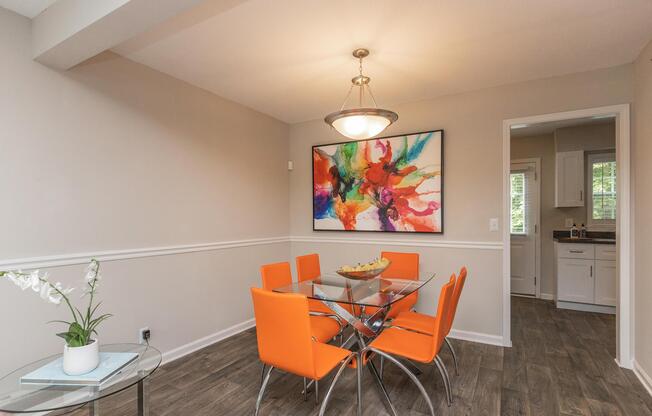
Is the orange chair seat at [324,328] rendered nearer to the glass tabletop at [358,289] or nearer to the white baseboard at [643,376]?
the glass tabletop at [358,289]

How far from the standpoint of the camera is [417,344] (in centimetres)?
210

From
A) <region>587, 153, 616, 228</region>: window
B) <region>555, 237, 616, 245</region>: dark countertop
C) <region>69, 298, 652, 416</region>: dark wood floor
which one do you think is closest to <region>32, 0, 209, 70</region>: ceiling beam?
<region>69, 298, 652, 416</region>: dark wood floor

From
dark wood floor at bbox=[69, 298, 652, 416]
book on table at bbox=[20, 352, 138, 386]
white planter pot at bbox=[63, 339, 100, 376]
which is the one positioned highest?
white planter pot at bbox=[63, 339, 100, 376]

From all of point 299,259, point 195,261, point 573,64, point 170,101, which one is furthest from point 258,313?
point 573,64

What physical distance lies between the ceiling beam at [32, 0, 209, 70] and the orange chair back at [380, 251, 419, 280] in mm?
2550

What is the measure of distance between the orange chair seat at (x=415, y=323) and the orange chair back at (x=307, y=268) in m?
0.93

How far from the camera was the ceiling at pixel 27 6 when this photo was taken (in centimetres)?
198

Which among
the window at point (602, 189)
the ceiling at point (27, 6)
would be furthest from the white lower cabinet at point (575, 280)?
the ceiling at point (27, 6)

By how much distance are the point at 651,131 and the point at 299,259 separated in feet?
9.37

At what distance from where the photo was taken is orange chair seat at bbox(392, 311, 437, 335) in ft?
7.68

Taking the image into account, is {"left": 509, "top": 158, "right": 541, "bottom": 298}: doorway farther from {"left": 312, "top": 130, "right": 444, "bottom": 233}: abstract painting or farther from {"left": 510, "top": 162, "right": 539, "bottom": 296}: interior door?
{"left": 312, "top": 130, "right": 444, "bottom": 233}: abstract painting

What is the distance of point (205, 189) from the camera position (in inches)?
128

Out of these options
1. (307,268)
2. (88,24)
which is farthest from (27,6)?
(307,268)

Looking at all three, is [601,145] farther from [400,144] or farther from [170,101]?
[170,101]
